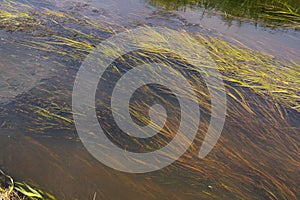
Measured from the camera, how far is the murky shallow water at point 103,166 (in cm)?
208

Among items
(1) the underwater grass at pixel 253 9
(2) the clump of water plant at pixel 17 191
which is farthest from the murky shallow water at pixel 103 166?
(1) the underwater grass at pixel 253 9

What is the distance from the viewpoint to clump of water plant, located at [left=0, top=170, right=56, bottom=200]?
1801 mm

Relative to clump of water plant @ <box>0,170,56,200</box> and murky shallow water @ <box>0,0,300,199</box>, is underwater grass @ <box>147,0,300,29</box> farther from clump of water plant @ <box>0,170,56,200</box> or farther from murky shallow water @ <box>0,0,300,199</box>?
clump of water plant @ <box>0,170,56,200</box>

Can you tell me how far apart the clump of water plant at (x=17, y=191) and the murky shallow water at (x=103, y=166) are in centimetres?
7

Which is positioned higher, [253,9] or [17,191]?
[253,9]

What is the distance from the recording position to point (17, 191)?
74.3 inches

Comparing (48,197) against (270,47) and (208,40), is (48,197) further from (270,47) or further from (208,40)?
(270,47)

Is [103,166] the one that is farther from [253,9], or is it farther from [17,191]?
[253,9]

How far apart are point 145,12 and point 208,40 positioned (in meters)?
1.68

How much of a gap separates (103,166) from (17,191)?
659 mm

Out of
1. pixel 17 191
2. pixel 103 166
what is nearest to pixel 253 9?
pixel 103 166

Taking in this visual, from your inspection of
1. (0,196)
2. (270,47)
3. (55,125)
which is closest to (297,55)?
(270,47)

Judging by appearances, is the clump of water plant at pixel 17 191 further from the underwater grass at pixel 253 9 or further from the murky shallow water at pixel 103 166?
the underwater grass at pixel 253 9

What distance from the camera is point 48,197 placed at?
1.91 metres
